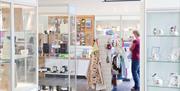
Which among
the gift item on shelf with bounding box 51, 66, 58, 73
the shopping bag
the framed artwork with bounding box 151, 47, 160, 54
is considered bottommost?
the shopping bag

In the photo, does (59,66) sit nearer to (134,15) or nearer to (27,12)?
(134,15)

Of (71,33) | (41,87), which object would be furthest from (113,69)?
(41,87)

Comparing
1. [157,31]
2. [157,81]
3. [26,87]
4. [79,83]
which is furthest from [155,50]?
[79,83]

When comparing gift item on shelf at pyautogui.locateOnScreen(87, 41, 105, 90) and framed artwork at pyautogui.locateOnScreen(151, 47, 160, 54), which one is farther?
gift item on shelf at pyautogui.locateOnScreen(87, 41, 105, 90)

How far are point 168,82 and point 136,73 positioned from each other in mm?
4071

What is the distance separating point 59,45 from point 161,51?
4611 millimetres

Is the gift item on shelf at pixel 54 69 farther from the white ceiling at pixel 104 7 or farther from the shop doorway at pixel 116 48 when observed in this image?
the white ceiling at pixel 104 7

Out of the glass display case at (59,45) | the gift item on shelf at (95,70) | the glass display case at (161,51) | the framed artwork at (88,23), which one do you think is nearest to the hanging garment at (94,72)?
the gift item on shelf at (95,70)

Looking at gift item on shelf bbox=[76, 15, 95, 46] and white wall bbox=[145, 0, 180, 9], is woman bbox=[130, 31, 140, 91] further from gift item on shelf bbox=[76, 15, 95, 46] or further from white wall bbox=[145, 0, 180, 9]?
white wall bbox=[145, 0, 180, 9]

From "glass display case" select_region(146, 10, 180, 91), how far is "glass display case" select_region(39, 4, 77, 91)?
129 inches

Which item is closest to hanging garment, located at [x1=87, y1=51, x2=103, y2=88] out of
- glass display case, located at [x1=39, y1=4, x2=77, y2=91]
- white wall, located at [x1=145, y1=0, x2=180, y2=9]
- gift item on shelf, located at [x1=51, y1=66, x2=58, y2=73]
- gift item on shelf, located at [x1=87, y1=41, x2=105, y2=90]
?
gift item on shelf, located at [x1=87, y1=41, x2=105, y2=90]

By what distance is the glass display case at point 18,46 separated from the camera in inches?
159

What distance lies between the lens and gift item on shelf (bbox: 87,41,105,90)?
25.0 ft

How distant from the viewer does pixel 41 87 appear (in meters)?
8.31
